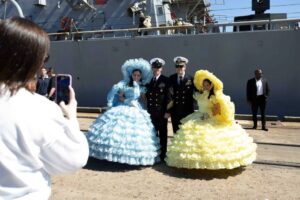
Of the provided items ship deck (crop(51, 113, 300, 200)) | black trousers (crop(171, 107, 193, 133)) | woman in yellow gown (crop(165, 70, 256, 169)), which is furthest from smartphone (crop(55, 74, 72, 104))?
black trousers (crop(171, 107, 193, 133))

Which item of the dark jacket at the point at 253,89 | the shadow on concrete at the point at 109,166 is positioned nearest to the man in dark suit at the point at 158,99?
the shadow on concrete at the point at 109,166

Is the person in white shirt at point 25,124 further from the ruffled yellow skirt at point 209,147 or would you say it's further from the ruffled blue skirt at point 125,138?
the ruffled blue skirt at point 125,138

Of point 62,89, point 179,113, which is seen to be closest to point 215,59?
point 179,113

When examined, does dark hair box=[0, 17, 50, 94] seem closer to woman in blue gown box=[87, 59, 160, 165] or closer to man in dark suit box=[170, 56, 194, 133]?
woman in blue gown box=[87, 59, 160, 165]

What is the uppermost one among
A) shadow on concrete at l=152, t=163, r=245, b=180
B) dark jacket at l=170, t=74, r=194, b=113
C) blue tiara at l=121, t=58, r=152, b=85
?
blue tiara at l=121, t=58, r=152, b=85

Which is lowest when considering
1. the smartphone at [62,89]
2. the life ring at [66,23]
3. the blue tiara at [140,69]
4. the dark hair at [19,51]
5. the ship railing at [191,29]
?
the blue tiara at [140,69]

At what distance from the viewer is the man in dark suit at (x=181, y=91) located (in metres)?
6.65

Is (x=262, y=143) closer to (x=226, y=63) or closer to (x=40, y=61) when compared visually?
(x=226, y=63)

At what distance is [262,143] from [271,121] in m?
3.59

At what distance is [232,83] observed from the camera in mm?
13195

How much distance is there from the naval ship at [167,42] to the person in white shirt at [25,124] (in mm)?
10021

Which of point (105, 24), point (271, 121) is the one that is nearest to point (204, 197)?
point (271, 121)

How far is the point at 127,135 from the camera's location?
6.12 m

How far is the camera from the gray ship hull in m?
12.6
